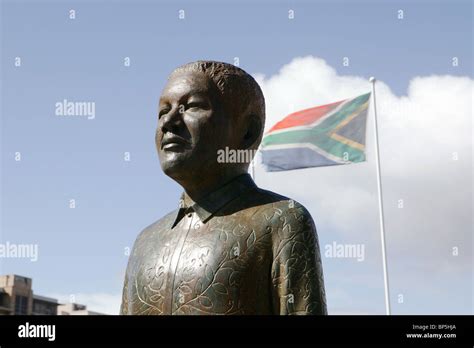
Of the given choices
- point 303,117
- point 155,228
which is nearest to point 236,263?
point 155,228

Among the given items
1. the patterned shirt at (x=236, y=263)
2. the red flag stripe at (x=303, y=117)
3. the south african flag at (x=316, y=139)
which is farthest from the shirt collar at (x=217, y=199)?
the red flag stripe at (x=303, y=117)

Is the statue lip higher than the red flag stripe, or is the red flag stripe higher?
the red flag stripe

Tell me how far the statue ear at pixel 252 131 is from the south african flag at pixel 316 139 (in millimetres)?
9172

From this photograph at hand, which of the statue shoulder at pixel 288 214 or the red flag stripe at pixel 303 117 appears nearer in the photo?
the statue shoulder at pixel 288 214

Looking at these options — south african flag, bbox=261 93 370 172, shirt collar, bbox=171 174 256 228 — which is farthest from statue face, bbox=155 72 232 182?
south african flag, bbox=261 93 370 172

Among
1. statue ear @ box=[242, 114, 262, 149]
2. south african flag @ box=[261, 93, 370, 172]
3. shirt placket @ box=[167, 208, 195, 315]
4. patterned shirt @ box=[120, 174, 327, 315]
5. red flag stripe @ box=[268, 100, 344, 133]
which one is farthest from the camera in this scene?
red flag stripe @ box=[268, 100, 344, 133]

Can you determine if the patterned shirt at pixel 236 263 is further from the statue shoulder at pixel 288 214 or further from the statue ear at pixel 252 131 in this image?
the statue ear at pixel 252 131

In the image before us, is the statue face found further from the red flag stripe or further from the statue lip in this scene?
the red flag stripe

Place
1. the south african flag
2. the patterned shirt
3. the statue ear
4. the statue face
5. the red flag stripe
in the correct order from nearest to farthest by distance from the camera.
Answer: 1. the patterned shirt
2. the statue face
3. the statue ear
4. the south african flag
5. the red flag stripe

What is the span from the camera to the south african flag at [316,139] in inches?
615

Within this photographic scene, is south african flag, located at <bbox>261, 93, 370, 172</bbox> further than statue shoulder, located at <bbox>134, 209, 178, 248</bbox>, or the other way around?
south african flag, located at <bbox>261, 93, 370, 172</bbox>

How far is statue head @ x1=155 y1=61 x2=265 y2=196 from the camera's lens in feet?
19.4

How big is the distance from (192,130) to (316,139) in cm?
1016
